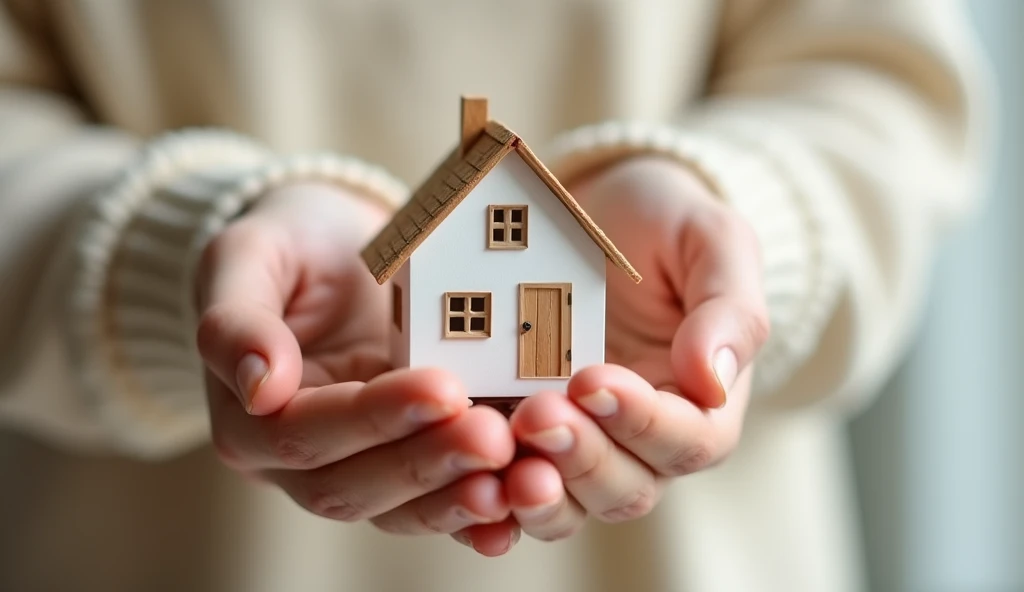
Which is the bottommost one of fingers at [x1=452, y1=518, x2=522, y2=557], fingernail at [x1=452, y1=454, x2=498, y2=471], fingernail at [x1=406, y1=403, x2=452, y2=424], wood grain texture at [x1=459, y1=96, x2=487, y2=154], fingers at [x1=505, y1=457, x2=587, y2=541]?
fingers at [x1=452, y1=518, x2=522, y2=557]

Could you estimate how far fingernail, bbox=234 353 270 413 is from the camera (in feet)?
1.87

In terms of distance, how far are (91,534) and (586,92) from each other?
2.36 feet

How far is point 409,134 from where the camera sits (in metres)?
1.08

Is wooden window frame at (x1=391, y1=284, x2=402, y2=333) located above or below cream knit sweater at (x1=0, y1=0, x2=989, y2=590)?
below

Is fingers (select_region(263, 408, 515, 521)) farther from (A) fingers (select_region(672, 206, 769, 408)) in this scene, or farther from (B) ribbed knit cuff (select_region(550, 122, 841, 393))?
(B) ribbed knit cuff (select_region(550, 122, 841, 393))

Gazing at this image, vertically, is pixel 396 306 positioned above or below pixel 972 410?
above

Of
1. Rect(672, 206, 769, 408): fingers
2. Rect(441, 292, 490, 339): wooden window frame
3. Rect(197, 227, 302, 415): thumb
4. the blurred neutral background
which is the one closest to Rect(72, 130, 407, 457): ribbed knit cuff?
Rect(197, 227, 302, 415): thumb

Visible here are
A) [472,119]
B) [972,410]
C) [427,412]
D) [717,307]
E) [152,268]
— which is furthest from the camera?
[972,410]

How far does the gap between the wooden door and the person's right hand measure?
113 millimetres

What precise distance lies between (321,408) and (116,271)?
15.8 inches

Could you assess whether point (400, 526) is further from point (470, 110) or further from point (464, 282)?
point (470, 110)

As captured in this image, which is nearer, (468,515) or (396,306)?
(468,515)

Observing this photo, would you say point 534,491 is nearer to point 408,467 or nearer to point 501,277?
point 408,467

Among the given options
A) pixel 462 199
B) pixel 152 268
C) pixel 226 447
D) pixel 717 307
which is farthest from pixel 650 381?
pixel 152 268
